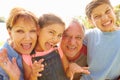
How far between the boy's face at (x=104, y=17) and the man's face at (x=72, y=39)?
297 mm

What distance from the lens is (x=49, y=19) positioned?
2.65m

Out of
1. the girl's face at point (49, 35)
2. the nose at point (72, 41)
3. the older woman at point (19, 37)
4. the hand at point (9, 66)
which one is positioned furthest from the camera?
the nose at point (72, 41)

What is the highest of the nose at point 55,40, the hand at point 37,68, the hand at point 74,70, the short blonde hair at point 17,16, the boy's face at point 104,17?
the short blonde hair at point 17,16

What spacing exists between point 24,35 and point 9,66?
313mm

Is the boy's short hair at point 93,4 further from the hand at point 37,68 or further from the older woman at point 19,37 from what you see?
the hand at point 37,68

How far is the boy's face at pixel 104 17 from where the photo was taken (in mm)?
3014

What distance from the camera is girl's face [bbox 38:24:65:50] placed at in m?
2.64

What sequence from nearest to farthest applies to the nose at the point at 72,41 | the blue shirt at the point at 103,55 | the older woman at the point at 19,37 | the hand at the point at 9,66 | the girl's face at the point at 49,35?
the hand at the point at 9,66, the older woman at the point at 19,37, the girl's face at the point at 49,35, the nose at the point at 72,41, the blue shirt at the point at 103,55

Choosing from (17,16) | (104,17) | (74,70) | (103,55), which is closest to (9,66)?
(17,16)

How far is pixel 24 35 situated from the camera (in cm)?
253

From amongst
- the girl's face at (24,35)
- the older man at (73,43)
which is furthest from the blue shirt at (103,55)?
the girl's face at (24,35)

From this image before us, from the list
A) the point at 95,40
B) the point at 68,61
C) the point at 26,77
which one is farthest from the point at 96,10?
the point at 26,77

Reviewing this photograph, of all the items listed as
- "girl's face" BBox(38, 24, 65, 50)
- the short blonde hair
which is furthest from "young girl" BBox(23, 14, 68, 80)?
the short blonde hair

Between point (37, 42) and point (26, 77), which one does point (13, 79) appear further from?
point (37, 42)
